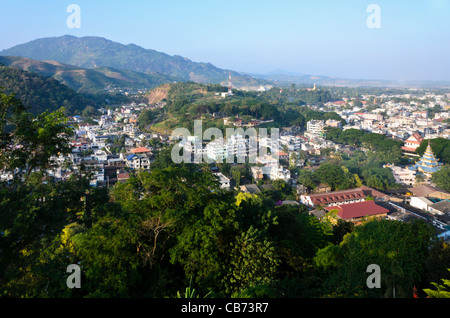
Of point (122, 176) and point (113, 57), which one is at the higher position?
point (113, 57)

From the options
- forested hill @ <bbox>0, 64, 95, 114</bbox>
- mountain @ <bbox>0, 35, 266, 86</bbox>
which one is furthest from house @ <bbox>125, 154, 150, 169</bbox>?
mountain @ <bbox>0, 35, 266, 86</bbox>

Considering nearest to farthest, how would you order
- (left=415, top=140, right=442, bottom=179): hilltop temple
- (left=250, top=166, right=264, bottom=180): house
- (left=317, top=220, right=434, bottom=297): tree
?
(left=317, top=220, right=434, bottom=297): tree
(left=250, top=166, right=264, bottom=180): house
(left=415, top=140, right=442, bottom=179): hilltop temple

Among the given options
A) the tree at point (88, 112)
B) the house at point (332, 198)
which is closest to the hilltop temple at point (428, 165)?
the house at point (332, 198)

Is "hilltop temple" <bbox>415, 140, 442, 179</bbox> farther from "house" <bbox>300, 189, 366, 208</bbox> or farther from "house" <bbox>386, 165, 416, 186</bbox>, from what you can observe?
"house" <bbox>300, 189, 366, 208</bbox>

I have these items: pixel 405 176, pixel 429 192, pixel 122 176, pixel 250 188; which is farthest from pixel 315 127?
pixel 122 176

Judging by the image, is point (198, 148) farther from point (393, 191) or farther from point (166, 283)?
point (166, 283)

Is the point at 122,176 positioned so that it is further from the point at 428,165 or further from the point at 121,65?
the point at 121,65
